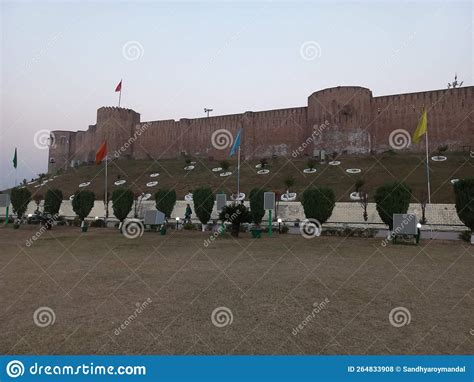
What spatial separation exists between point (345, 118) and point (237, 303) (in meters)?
37.4

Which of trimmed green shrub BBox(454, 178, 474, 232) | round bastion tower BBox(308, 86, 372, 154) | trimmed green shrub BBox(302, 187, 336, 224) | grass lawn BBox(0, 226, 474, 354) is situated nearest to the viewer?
grass lawn BBox(0, 226, 474, 354)

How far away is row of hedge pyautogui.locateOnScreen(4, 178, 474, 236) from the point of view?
13094 mm

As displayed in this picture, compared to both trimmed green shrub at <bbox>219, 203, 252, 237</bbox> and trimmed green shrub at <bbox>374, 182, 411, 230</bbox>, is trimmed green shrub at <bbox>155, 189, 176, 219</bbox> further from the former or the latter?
trimmed green shrub at <bbox>374, 182, 411, 230</bbox>

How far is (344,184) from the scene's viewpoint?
26578 millimetres

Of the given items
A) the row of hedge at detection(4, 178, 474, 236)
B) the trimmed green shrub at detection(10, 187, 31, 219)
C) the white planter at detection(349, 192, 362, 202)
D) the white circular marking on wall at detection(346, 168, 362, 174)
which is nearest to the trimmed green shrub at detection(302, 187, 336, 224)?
the row of hedge at detection(4, 178, 474, 236)

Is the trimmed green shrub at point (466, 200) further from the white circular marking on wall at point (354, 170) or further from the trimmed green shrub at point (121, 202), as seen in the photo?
the white circular marking on wall at point (354, 170)

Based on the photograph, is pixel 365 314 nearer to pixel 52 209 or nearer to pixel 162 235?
pixel 162 235

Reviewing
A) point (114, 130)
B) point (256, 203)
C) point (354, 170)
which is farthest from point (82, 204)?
point (114, 130)

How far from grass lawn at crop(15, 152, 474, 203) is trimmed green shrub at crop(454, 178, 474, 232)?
8180 millimetres

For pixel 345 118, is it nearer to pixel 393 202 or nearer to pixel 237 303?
pixel 393 202

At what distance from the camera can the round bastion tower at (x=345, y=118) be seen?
128 feet

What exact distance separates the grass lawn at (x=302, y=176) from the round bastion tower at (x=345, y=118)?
2.83 metres

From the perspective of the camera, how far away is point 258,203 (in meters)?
17.6

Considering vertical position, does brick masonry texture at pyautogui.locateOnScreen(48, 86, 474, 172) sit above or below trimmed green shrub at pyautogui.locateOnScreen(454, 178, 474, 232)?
above
